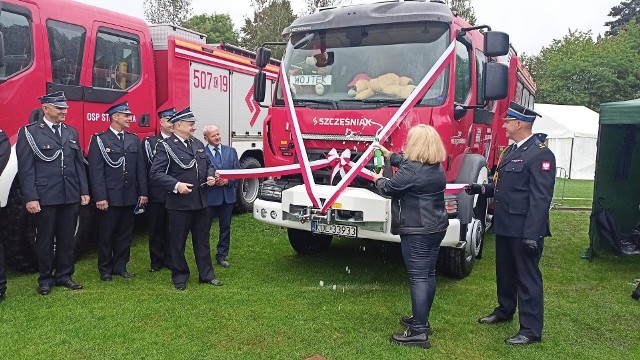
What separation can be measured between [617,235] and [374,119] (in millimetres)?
3716

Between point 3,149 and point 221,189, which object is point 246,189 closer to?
point 221,189

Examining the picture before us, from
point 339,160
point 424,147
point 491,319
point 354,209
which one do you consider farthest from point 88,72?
point 491,319

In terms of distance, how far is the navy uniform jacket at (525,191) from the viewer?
372 centimetres

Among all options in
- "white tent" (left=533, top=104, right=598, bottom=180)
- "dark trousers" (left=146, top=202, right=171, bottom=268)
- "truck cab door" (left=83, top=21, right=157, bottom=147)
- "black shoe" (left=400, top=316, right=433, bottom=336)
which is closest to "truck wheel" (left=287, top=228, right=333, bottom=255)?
"dark trousers" (left=146, top=202, right=171, bottom=268)

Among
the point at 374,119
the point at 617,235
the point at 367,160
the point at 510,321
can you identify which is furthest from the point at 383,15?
the point at 617,235

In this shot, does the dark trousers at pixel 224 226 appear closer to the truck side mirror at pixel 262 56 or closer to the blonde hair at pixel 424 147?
the truck side mirror at pixel 262 56

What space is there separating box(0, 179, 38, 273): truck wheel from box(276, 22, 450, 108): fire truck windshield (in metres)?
2.64

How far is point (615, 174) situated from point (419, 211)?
431 cm

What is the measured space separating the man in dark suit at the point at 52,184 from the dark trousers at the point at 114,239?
34cm

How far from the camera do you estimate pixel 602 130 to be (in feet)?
21.6

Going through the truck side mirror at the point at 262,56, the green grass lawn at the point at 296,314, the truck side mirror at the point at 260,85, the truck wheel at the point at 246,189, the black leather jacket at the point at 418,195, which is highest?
the truck side mirror at the point at 262,56

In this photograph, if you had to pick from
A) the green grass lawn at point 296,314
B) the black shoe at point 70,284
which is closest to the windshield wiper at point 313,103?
the green grass lawn at point 296,314

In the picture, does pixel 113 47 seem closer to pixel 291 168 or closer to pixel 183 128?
pixel 183 128

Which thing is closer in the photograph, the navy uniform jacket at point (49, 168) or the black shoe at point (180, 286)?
the navy uniform jacket at point (49, 168)
